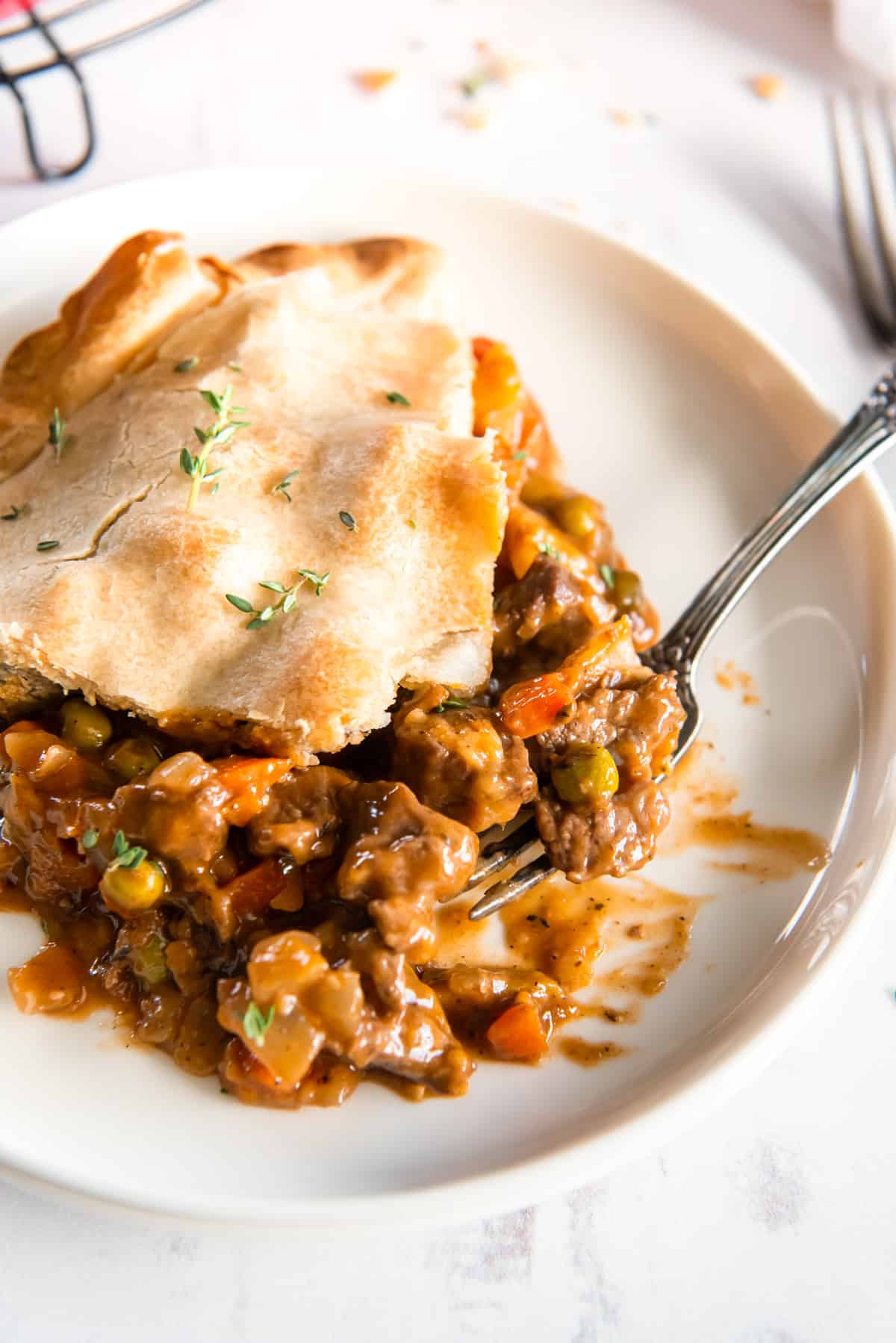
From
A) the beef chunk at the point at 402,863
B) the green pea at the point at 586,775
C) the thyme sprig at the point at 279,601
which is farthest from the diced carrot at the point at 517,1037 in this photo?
the thyme sprig at the point at 279,601

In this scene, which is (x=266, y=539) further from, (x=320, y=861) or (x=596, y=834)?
(x=596, y=834)

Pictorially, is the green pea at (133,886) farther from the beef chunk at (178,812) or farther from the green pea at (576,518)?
the green pea at (576,518)

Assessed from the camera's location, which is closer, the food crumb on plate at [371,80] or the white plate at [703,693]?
the white plate at [703,693]

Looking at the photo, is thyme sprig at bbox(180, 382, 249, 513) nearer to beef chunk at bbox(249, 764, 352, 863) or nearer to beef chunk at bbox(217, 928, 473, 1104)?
beef chunk at bbox(249, 764, 352, 863)

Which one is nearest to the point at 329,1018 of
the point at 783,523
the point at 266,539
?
the point at 266,539

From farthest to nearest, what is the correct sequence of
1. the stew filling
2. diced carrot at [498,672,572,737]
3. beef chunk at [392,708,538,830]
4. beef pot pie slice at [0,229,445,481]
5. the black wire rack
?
1. the black wire rack
2. beef pot pie slice at [0,229,445,481]
3. diced carrot at [498,672,572,737]
4. beef chunk at [392,708,538,830]
5. the stew filling

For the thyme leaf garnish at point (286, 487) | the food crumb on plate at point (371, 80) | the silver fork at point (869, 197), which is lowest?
the thyme leaf garnish at point (286, 487)

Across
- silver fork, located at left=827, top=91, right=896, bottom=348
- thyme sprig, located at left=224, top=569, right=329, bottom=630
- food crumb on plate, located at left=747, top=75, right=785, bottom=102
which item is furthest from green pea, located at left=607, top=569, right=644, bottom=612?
food crumb on plate, located at left=747, top=75, right=785, bottom=102
